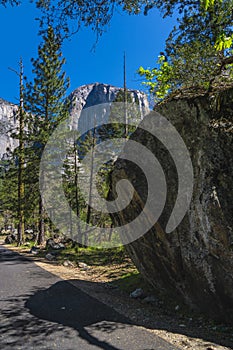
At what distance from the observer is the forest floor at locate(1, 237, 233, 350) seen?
12.6 feet

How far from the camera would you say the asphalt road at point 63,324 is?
3.82m

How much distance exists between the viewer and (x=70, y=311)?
5.32 m

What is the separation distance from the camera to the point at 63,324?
461cm

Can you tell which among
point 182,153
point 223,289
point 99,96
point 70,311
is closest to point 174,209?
point 182,153

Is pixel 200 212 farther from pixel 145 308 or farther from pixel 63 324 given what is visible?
pixel 63 324

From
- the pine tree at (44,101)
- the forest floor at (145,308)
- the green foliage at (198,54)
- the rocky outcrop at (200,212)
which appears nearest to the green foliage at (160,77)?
the green foliage at (198,54)

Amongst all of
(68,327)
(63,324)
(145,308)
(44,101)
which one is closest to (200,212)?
(145,308)

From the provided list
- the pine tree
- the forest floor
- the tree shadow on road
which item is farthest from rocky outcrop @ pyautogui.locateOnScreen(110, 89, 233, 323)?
the pine tree

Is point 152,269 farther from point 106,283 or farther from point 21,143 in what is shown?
point 21,143

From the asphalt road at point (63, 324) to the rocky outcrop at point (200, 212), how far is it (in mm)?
1158

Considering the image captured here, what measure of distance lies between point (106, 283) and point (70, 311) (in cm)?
306

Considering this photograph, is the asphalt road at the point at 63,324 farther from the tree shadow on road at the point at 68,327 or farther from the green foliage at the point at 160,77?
the green foliage at the point at 160,77

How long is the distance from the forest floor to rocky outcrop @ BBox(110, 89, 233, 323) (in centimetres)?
27

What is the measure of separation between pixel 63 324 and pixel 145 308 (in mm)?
1781
